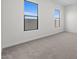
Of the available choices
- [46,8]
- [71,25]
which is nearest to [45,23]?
[46,8]

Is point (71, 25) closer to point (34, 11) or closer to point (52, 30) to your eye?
point (52, 30)

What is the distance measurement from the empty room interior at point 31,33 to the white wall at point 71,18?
2097mm

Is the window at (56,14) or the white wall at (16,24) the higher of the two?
the window at (56,14)

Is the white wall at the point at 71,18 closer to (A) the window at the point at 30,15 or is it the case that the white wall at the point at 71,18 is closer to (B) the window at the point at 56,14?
(B) the window at the point at 56,14

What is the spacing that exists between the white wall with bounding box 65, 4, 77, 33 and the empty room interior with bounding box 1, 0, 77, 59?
2.10 metres

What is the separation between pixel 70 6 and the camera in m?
9.91

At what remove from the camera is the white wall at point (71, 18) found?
375 inches

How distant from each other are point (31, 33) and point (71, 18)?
19.4 ft

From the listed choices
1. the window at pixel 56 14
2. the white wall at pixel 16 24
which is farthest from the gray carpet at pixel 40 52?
the window at pixel 56 14

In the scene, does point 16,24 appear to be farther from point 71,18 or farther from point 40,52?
point 71,18

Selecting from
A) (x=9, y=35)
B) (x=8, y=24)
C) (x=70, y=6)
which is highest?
(x=70, y=6)

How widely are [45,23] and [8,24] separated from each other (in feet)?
10.8

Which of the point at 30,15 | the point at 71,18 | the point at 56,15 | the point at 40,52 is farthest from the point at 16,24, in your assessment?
the point at 71,18

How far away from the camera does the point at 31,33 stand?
548 centimetres
